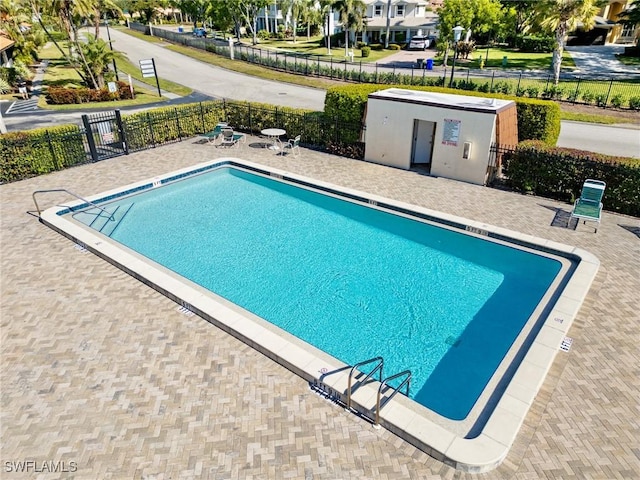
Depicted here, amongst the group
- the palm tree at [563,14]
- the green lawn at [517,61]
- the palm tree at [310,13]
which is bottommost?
the green lawn at [517,61]

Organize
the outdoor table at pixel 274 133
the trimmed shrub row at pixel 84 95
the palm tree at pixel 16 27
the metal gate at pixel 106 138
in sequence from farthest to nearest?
the palm tree at pixel 16 27
the trimmed shrub row at pixel 84 95
the outdoor table at pixel 274 133
the metal gate at pixel 106 138

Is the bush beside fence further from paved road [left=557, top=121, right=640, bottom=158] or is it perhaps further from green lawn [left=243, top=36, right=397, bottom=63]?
green lawn [left=243, top=36, right=397, bottom=63]

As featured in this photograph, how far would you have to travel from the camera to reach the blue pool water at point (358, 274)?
348 inches

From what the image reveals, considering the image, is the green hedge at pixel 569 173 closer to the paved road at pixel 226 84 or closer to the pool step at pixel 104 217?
the pool step at pixel 104 217

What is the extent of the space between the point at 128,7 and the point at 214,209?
111205 millimetres

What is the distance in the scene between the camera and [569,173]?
1446 centimetres

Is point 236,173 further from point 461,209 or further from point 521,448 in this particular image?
point 521,448

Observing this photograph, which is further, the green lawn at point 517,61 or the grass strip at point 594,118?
the green lawn at point 517,61

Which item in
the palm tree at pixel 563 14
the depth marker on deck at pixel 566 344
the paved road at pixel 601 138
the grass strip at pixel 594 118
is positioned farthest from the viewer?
the palm tree at pixel 563 14

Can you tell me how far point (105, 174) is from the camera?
17297 mm

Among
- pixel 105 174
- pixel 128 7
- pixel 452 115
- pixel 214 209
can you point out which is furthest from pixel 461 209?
pixel 128 7

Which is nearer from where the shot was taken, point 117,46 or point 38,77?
point 38,77

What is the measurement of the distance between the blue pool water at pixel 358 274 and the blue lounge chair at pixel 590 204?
234cm

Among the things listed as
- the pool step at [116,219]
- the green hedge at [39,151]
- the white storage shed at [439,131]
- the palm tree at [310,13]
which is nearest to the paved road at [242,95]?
the white storage shed at [439,131]
